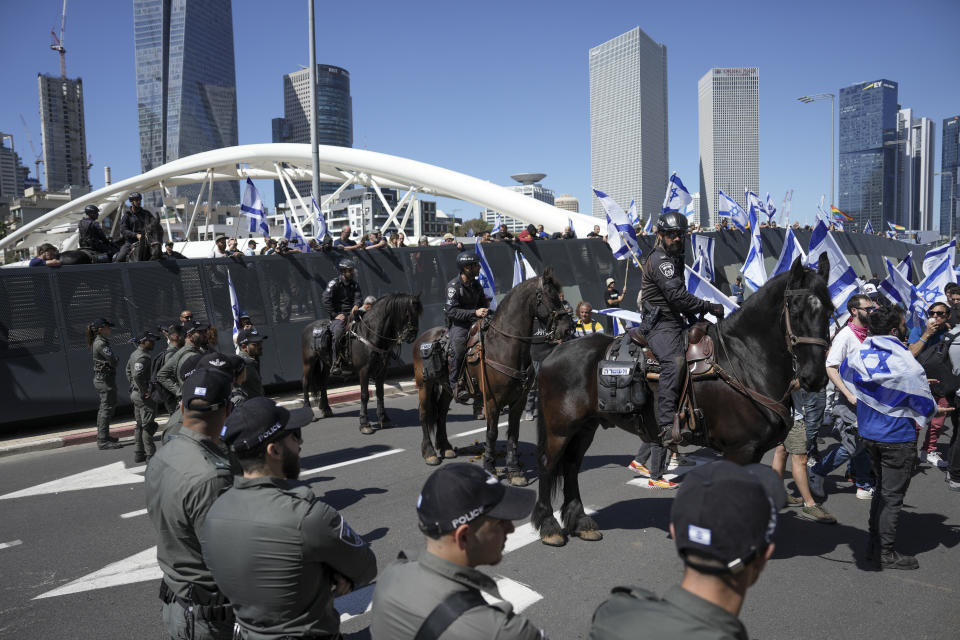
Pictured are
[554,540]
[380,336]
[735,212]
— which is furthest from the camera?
[735,212]

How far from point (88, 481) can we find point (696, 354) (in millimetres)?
7772

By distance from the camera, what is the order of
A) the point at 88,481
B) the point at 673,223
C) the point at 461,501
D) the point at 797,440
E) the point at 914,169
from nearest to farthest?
the point at 461,501
the point at 673,223
the point at 797,440
the point at 88,481
the point at 914,169

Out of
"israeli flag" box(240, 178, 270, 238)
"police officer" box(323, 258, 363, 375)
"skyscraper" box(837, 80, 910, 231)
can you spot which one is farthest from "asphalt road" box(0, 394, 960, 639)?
"skyscraper" box(837, 80, 910, 231)

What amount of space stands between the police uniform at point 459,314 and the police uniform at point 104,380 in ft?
17.9

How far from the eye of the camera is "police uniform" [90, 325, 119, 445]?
955 cm

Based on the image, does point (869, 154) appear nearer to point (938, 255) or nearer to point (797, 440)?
point (938, 255)

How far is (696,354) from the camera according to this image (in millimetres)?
5367

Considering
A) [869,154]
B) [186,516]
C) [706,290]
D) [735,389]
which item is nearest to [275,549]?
[186,516]

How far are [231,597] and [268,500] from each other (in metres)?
0.43

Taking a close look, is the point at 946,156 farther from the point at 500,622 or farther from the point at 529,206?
the point at 500,622

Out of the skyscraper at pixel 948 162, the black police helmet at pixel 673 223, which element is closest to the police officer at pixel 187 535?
the black police helmet at pixel 673 223

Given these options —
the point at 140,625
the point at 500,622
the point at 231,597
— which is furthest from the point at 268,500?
the point at 140,625

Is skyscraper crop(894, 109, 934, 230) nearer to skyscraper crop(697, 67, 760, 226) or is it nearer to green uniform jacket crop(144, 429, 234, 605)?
skyscraper crop(697, 67, 760, 226)

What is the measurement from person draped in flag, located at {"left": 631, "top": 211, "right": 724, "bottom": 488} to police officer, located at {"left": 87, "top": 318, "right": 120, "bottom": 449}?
327 inches
